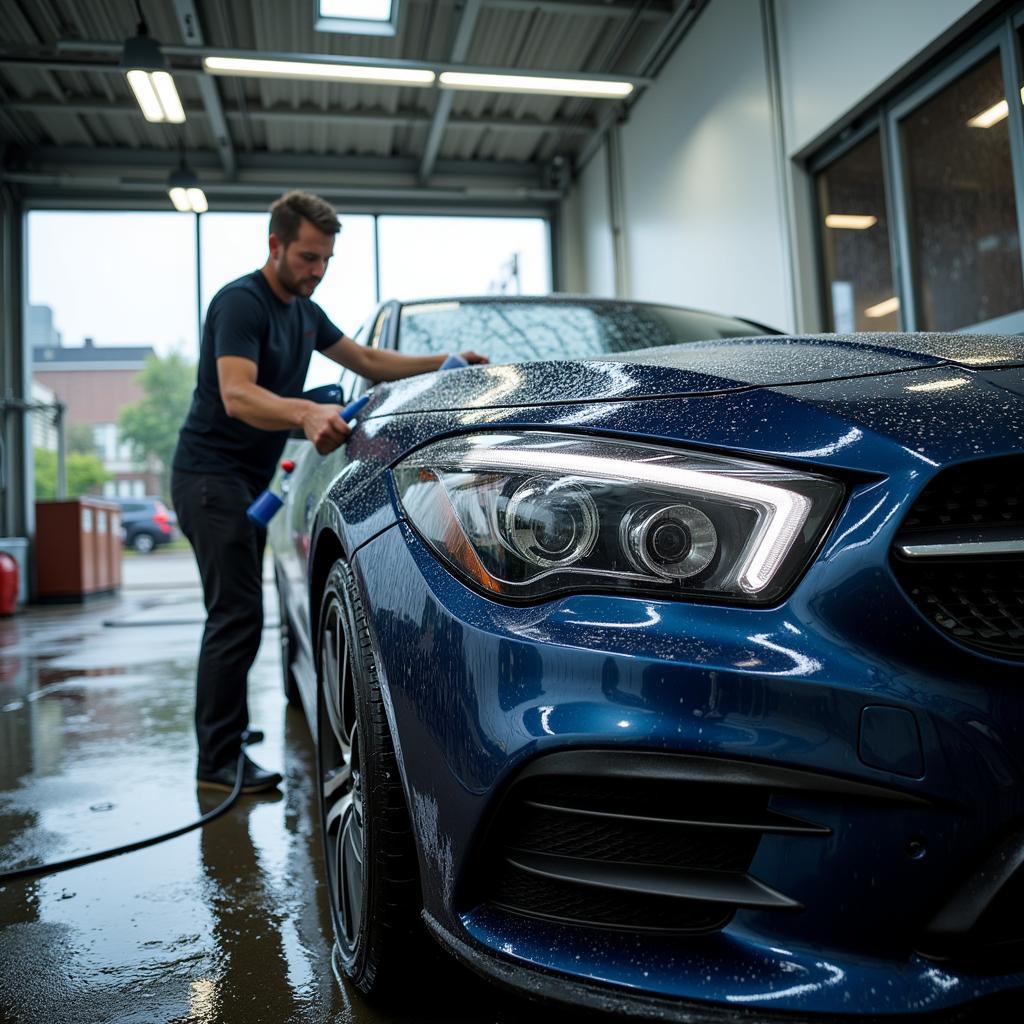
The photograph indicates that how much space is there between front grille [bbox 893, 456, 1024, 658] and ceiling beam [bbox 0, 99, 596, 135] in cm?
1089

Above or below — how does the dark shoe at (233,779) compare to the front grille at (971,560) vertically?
below

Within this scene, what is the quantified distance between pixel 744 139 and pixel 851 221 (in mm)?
1415

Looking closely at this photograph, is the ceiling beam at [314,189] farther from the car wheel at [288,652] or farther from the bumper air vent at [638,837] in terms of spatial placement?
the bumper air vent at [638,837]

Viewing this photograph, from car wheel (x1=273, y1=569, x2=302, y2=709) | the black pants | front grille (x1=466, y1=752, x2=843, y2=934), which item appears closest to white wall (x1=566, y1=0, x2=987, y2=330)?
car wheel (x1=273, y1=569, x2=302, y2=709)

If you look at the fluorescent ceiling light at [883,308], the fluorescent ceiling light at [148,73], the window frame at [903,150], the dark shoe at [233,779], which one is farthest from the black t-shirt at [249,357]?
the fluorescent ceiling light at [148,73]

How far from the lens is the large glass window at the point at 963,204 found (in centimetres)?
519

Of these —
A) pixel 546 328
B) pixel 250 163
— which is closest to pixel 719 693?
pixel 546 328

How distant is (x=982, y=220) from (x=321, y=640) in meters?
5.23

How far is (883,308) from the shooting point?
638cm

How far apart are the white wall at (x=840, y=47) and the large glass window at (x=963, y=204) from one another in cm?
34

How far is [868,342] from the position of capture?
123 centimetres

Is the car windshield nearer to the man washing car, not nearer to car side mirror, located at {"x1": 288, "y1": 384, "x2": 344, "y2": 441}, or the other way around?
the man washing car

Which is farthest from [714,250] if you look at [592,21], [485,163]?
[485,163]

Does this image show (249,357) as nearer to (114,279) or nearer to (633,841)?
(633,841)
